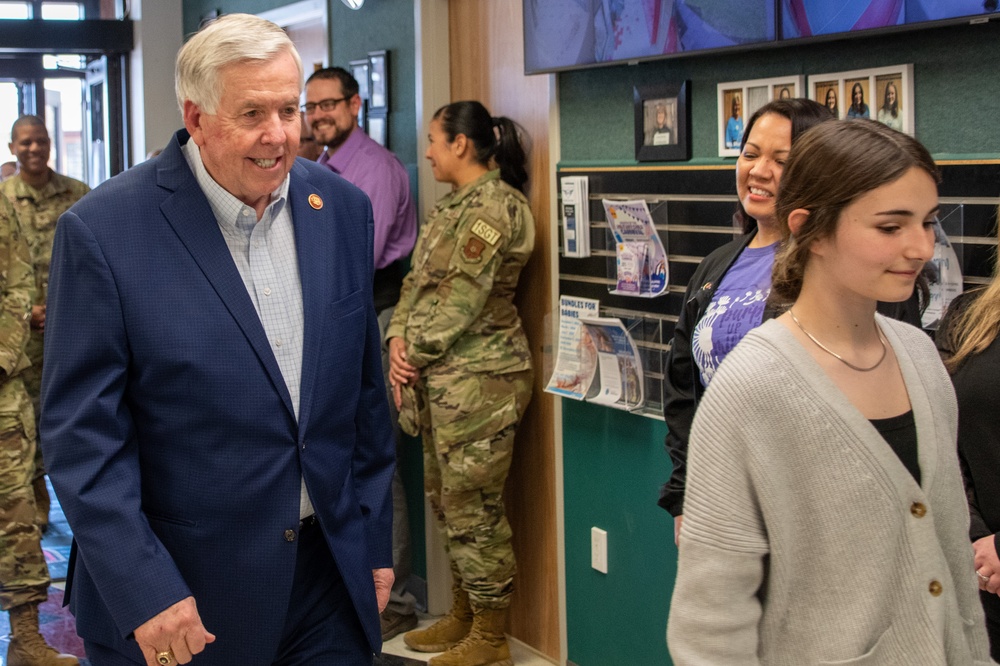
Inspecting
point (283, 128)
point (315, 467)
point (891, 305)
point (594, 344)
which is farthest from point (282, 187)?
point (594, 344)

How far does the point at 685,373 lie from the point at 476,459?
50.6 inches

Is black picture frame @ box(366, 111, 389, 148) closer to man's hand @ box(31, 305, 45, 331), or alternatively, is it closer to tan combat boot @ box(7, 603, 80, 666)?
man's hand @ box(31, 305, 45, 331)

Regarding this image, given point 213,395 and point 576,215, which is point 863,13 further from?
point 213,395

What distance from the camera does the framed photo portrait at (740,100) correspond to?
263cm

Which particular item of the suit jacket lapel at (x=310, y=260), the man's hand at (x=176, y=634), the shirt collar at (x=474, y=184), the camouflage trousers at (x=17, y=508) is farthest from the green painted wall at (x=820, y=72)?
the camouflage trousers at (x=17, y=508)

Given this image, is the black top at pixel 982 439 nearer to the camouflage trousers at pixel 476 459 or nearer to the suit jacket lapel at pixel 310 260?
the suit jacket lapel at pixel 310 260

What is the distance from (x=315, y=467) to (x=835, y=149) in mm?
916

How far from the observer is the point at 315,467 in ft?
5.91

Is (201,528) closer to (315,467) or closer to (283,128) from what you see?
(315,467)

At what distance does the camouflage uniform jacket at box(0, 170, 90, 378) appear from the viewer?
4.93 meters

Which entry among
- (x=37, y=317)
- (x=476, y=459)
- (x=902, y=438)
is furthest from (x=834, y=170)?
(x=37, y=317)

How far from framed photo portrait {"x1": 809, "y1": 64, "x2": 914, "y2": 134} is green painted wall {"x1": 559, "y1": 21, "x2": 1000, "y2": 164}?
22 mm

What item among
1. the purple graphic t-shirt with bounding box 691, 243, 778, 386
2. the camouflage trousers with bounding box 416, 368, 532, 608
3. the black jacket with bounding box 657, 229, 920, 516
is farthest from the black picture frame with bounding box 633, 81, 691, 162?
the camouflage trousers with bounding box 416, 368, 532, 608

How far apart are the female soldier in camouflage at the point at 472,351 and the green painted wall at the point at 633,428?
8.5 inches
